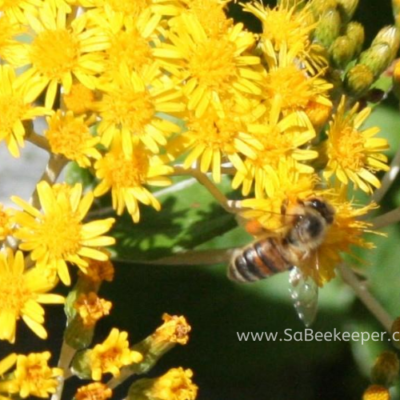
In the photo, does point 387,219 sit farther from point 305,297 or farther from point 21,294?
point 21,294

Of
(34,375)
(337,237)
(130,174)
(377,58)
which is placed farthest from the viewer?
(377,58)

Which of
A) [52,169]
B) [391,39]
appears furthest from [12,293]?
[391,39]

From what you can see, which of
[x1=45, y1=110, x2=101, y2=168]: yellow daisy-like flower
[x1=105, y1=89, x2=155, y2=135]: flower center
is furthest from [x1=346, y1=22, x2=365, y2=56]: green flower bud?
[x1=45, y1=110, x2=101, y2=168]: yellow daisy-like flower

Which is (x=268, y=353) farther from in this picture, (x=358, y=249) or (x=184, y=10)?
(x=184, y=10)

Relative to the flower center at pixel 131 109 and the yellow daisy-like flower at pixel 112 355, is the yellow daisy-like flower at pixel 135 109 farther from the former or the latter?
the yellow daisy-like flower at pixel 112 355

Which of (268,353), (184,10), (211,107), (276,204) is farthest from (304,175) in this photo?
(268,353)
